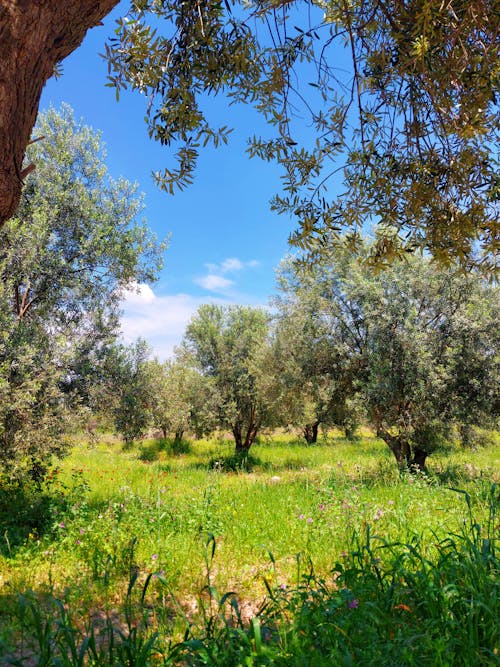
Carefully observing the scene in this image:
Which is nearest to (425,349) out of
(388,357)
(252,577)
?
(388,357)

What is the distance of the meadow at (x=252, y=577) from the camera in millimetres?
2279

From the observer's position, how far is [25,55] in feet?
5.82

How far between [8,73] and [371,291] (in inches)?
414

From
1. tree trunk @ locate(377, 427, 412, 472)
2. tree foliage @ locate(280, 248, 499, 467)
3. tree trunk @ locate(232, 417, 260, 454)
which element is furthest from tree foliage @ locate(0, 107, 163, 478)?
tree trunk @ locate(232, 417, 260, 454)

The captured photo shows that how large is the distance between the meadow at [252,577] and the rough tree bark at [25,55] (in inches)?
95.6

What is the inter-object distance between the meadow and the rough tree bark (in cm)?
243

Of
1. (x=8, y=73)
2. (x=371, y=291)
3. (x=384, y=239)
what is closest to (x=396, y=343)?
(x=371, y=291)

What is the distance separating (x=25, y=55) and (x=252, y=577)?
5.32m

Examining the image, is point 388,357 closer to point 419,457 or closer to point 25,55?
point 419,457

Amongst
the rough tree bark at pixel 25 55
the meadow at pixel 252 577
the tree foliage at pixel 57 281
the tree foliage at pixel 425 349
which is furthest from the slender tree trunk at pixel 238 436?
the rough tree bark at pixel 25 55

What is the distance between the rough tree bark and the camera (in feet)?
5.63

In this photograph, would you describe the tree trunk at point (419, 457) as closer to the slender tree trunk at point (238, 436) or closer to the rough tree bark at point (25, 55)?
the slender tree trunk at point (238, 436)

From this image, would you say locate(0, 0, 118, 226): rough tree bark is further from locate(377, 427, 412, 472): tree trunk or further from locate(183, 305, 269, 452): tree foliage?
locate(183, 305, 269, 452): tree foliage

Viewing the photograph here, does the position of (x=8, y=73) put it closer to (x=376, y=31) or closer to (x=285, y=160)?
(x=285, y=160)
